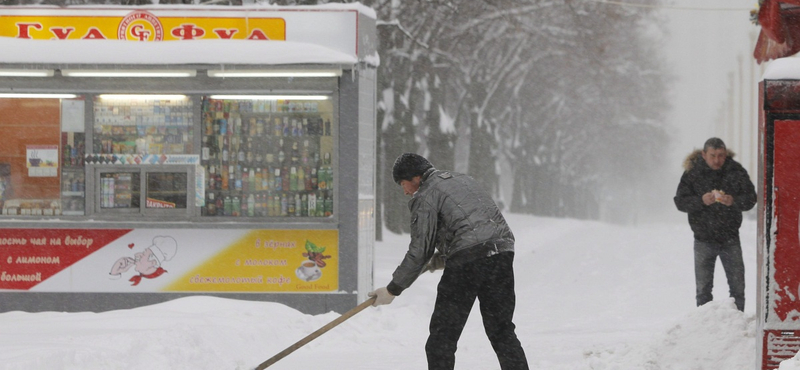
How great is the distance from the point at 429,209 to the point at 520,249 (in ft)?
68.9

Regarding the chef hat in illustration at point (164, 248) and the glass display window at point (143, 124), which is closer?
the chef hat in illustration at point (164, 248)

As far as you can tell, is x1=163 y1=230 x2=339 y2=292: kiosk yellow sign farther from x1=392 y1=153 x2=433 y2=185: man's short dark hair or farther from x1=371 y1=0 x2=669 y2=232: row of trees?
x1=371 y1=0 x2=669 y2=232: row of trees

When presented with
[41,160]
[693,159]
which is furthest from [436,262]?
[41,160]

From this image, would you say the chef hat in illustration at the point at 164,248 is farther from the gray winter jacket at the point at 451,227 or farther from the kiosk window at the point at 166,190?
the gray winter jacket at the point at 451,227

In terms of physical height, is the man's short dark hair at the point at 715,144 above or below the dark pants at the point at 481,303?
above

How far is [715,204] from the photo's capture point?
9.42 metres

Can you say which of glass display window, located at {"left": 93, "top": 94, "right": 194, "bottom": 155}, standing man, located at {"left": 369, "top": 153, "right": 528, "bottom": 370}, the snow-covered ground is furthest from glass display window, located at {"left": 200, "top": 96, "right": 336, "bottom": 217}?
standing man, located at {"left": 369, "top": 153, "right": 528, "bottom": 370}

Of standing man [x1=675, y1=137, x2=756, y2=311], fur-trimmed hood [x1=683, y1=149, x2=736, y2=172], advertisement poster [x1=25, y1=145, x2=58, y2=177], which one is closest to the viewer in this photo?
standing man [x1=675, y1=137, x2=756, y2=311]

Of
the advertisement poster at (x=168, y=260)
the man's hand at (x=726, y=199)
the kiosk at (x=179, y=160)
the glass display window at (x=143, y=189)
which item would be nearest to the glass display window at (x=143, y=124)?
the kiosk at (x=179, y=160)

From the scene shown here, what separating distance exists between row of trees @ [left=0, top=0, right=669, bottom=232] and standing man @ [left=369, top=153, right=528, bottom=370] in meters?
11.4

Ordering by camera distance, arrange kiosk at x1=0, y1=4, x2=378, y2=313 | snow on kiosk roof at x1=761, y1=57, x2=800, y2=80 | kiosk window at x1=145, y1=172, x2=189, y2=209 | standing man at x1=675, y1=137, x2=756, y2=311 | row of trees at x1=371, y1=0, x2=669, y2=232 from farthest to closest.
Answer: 1. row of trees at x1=371, y1=0, x2=669, y2=232
2. kiosk window at x1=145, y1=172, x2=189, y2=209
3. kiosk at x1=0, y1=4, x2=378, y2=313
4. standing man at x1=675, y1=137, x2=756, y2=311
5. snow on kiosk roof at x1=761, y1=57, x2=800, y2=80

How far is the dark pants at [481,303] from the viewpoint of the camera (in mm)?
6402

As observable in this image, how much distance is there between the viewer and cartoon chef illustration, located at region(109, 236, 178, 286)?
39.2 ft

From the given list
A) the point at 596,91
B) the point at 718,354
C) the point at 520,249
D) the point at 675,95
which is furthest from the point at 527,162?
the point at 718,354
